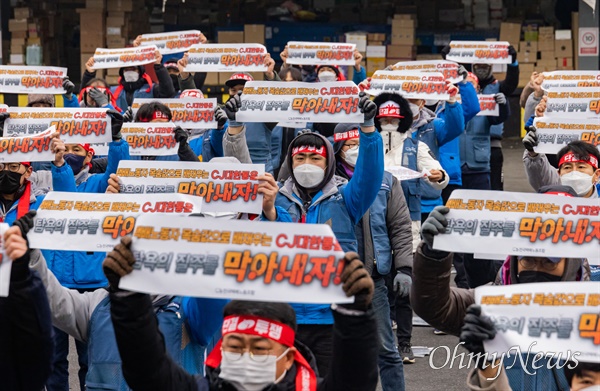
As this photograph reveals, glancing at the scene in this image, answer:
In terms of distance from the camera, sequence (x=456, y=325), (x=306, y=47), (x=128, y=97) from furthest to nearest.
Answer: (x=128, y=97) < (x=306, y=47) < (x=456, y=325)

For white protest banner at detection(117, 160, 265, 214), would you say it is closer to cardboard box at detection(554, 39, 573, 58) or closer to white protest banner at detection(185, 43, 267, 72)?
white protest banner at detection(185, 43, 267, 72)

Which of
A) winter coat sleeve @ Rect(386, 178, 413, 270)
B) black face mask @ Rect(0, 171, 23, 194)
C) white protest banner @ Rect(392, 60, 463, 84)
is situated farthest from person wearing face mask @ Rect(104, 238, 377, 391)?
white protest banner @ Rect(392, 60, 463, 84)

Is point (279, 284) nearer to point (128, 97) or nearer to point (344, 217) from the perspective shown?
point (344, 217)

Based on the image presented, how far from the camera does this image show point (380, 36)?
67.8 ft

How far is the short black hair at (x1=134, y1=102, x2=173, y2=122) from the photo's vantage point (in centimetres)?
981

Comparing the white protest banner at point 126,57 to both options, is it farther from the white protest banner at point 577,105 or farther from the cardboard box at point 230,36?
the cardboard box at point 230,36

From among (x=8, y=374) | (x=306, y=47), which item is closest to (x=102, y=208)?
(x=8, y=374)

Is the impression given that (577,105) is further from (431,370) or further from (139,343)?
(139,343)

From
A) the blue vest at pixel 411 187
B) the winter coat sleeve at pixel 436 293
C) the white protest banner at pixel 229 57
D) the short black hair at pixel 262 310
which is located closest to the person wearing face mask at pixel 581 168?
the blue vest at pixel 411 187

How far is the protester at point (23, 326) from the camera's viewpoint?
3854mm

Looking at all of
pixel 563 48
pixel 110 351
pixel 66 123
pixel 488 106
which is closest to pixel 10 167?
pixel 66 123

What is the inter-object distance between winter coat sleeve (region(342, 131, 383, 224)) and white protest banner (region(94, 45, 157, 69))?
5726mm

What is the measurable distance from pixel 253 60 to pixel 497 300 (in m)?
7.47

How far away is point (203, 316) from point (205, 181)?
1.79 metres
